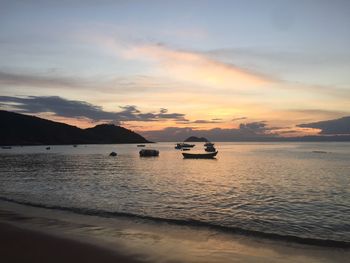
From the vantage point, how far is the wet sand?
41.3 feet

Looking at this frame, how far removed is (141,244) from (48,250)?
370 cm

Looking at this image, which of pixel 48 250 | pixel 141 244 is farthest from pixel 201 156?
pixel 48 250

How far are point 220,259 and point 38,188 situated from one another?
1196 inches

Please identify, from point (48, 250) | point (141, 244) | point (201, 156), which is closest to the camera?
point (48, 250)

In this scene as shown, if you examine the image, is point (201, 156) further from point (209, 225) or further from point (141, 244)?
point (141, 244)

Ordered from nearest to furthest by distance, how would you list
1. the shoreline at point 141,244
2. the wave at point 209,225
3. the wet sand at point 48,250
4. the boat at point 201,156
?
the wet sand at point 48,250 → the shoreline at point 141,244 → the wave at point 209,225 → the boat at point 201,156

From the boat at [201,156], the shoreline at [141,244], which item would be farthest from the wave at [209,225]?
the boat at [201,156]

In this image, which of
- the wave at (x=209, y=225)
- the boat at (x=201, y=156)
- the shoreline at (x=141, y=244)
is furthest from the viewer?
the boat at (x=201, y=156)

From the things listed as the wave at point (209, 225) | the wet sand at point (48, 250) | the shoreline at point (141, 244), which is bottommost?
the wave at point (209, 225)

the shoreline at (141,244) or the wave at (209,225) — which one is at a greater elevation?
the shoreline at (141,244)

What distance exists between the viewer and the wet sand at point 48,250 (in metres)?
12.6

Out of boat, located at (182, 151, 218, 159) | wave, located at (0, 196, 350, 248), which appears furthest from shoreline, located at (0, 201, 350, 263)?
boat, located at (182, 151, 218, 159)

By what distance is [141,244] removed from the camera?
591 inches

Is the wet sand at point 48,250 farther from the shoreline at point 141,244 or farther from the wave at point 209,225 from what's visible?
the wave at point 209,225
